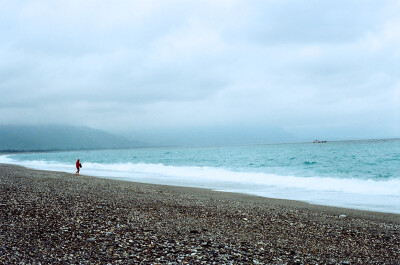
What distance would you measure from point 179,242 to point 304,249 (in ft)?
11.1

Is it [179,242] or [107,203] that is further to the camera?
[107,203]

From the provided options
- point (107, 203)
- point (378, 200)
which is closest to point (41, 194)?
point (107, 203)

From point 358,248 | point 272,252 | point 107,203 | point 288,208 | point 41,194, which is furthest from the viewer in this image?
point 288,208

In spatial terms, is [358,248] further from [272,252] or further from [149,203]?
[149,203]

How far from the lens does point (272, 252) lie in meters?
A: 7.65

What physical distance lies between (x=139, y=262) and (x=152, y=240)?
1404 mm

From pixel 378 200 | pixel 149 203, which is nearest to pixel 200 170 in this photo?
pixel 378 200

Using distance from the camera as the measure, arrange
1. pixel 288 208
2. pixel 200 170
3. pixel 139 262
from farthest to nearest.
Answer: pixel 200 170
pixel 288 208
pixel 139 262

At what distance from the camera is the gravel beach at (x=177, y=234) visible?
6.76m

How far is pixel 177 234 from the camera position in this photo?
337 inches

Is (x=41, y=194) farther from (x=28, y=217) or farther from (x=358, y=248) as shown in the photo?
(x=358, y=248)

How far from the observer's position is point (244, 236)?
8914 mm

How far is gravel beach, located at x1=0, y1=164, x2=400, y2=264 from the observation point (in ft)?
22.2

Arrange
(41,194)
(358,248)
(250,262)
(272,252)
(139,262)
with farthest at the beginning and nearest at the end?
(41,194)
(358,248)
(272,252)
(250,262)
(139,262)
